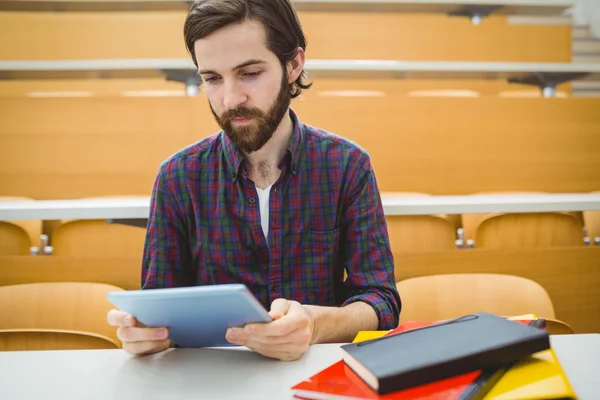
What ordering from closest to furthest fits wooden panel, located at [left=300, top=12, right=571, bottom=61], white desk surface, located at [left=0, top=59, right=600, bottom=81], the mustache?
the mustache → white desk surface, located at [left=0, top=59, right=600, bottom=81] → wooden panel, located at [left=300, top=12, right=571, bottom=61]

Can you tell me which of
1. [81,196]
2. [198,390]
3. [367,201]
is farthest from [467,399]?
[81,196]

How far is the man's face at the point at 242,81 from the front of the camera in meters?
1.07

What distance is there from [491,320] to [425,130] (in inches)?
81.5

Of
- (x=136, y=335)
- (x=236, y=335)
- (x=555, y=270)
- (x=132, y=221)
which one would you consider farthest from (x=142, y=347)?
(x=555, y=270)

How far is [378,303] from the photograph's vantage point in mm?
1098

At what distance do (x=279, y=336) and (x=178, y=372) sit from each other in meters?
0.16

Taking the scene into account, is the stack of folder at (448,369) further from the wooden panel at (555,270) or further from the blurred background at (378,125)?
the wooden panel at (555,270)

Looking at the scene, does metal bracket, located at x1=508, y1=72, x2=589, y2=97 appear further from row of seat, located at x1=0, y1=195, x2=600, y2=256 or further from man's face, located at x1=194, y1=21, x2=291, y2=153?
man's face, located at x1=194, y1=21, x2=291, y2=153

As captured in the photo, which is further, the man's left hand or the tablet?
the man's left hand

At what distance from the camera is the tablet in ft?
2.16

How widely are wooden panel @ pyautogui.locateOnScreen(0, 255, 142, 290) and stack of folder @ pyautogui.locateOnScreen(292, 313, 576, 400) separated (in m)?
1.05

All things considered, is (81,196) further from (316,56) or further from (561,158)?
(561,158)

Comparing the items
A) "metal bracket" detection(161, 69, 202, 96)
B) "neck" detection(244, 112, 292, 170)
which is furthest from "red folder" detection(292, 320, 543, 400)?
"metal bracket" detection(161, 69, 202, 96)

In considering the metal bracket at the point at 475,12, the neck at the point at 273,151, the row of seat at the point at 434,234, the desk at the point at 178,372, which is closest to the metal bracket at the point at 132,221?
the row of seat at the point at 434,234
